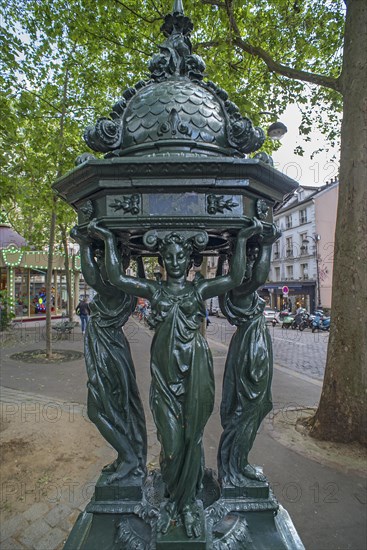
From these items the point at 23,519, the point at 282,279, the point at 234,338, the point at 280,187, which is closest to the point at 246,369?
the point at 234,338

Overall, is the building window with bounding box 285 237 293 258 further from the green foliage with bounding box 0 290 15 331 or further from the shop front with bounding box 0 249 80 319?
the green foliage with bounding box 0 290 15 331

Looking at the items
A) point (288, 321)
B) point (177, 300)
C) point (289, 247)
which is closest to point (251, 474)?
point (177, 300)

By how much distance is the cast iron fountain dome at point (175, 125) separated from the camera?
1596mm

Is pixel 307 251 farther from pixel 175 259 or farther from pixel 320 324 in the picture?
pixel 175 259

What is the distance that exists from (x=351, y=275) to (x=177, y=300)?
160 inches

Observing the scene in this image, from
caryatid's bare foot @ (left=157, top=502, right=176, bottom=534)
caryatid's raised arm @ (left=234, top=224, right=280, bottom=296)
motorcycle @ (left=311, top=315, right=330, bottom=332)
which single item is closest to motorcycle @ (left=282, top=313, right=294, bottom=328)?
Answer: motorcycle @ (left=311, top=315, right=330, bottom=332)

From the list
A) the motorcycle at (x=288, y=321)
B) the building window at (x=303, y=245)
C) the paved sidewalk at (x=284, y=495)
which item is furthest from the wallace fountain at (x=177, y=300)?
the building window at (x=303, y=245)

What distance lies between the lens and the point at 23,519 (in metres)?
2.94

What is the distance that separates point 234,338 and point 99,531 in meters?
1.19

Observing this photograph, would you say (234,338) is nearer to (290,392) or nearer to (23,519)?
(23,519)

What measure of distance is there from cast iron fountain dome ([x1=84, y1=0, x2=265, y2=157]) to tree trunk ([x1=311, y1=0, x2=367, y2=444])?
3.70 m

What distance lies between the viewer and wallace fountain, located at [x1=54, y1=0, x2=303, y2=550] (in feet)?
4.83

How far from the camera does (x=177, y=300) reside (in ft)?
5.00

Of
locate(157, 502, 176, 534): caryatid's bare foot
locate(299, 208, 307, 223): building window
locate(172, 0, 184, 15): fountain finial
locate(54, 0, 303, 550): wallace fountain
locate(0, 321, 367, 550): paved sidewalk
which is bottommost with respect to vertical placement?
locate(0, 321, 367, 550): paved sidewalk
